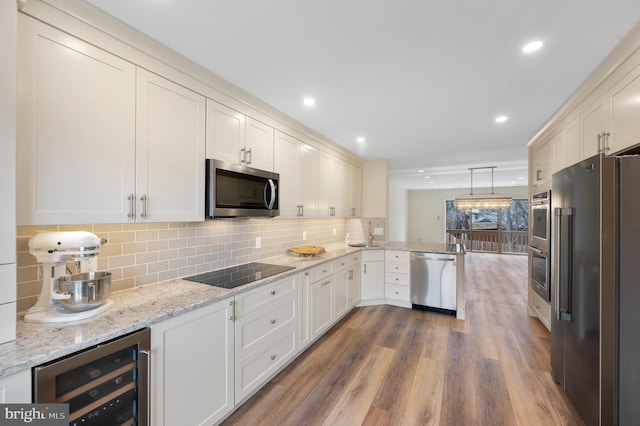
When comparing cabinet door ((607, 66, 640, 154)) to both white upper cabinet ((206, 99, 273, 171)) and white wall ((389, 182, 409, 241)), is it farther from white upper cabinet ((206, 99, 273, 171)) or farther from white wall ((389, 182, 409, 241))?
white wall ((389, 182, 409, 241))

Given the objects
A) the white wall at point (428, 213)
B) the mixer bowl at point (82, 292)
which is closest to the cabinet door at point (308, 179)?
the mixer bowl at point (82, 292)

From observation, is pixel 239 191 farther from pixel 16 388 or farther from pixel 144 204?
pixel 16 388

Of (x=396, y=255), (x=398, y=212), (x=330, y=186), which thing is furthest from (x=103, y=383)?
(x=398, y=212)

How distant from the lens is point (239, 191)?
223 centimetres

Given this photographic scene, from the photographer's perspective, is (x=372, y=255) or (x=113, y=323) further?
(x=372, y=255)

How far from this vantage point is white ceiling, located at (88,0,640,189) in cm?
137

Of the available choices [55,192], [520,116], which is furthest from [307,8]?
[520,116]

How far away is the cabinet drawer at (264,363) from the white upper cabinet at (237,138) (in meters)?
1.55

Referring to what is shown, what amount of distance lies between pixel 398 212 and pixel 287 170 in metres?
7.50

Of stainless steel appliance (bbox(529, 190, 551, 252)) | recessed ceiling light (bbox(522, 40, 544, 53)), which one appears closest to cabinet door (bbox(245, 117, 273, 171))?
recessed ceiling light (bbox(522, 40, 544, 53))

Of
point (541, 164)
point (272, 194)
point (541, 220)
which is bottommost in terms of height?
point (541, 220)

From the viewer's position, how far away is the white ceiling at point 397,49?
4.49 feet

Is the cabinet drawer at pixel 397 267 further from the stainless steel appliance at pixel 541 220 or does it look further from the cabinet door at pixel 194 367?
the cabinet door at pixel 194 367

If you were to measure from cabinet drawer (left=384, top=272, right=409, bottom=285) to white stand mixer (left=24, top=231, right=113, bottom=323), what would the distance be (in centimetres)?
368
